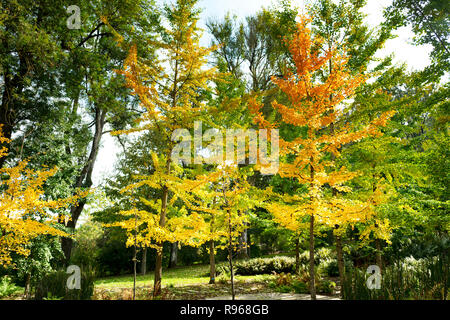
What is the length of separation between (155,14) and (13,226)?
9.31m

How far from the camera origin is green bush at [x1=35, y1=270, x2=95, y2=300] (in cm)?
583

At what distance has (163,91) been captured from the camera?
26.8 ft

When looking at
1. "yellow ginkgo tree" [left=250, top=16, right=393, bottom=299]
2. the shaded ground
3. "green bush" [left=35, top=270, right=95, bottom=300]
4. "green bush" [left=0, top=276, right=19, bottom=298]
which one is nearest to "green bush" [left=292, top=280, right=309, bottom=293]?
the shaded ground

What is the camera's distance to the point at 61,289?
19.6 ft

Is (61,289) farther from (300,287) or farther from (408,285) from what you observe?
(408,285)

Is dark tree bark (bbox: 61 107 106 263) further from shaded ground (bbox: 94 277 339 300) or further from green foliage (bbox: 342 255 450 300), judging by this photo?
green foliage (bbox: 342 255 450 300)

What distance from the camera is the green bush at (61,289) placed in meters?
5.83

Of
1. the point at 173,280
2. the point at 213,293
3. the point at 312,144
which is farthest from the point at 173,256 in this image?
the point at 312,144

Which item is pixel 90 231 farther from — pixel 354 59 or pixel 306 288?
pixel 354 59

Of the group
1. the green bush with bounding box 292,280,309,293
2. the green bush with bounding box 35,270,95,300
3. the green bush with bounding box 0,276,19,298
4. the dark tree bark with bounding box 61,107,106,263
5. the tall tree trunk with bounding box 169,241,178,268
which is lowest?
the tall tree trunk with bounding box 169,241,178,268

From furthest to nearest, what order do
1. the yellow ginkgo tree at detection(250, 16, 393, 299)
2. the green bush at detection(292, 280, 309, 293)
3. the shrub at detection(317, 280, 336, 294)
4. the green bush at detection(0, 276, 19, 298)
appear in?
the green bush at detection(0, 276, 19, 298), the green bush at detection(292, 280, 309, 293), the shrub at detection(317, 280, 336, 294), the yellow ginkgo tree at detection(250, 16, 393, 299)

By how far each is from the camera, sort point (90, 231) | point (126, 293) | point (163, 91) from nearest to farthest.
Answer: point (126, 293) < point (163, 91) < point (90, 231)

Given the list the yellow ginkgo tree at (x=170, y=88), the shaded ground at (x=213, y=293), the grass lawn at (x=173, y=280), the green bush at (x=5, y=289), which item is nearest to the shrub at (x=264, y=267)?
the grass lawn at (x=173, y=280)

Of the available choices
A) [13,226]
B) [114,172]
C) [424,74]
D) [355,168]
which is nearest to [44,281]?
[13,226]
